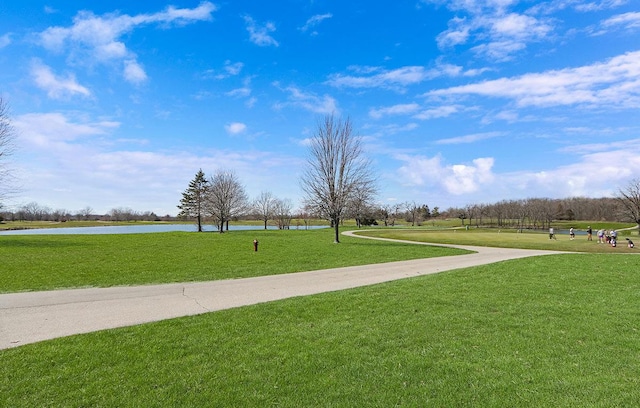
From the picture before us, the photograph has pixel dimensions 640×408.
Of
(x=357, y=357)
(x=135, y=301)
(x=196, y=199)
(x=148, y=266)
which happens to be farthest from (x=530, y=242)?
Answer: (x=196, y=199)

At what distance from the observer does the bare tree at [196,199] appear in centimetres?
5038

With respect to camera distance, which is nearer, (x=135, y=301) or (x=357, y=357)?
(x=357, y=357)

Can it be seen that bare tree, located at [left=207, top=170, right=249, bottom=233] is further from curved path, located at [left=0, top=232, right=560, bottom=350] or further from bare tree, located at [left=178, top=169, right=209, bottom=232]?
curved path, located at [left=0, top=232, right=560, bottom=350]

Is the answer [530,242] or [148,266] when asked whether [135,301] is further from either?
[530,242]

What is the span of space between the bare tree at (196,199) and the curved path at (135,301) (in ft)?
136

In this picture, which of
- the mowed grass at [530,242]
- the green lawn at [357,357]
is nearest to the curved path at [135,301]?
the green lawn at [357,357]

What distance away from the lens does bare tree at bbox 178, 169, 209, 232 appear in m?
50.4

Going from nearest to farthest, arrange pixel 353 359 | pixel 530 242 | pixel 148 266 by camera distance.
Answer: pixel 353 359, pixel 148 266, pixel 530 242

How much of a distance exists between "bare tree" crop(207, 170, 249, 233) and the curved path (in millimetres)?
35446

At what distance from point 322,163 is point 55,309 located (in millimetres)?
21648

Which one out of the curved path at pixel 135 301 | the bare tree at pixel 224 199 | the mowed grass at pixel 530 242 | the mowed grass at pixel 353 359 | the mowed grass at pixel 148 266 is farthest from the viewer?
the bare tree at pixel 224 199

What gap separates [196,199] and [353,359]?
167 ft

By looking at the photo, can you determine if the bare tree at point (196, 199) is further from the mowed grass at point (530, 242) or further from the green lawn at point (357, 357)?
the green lawn at point (357, 357)

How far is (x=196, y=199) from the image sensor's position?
51719 millimetres
